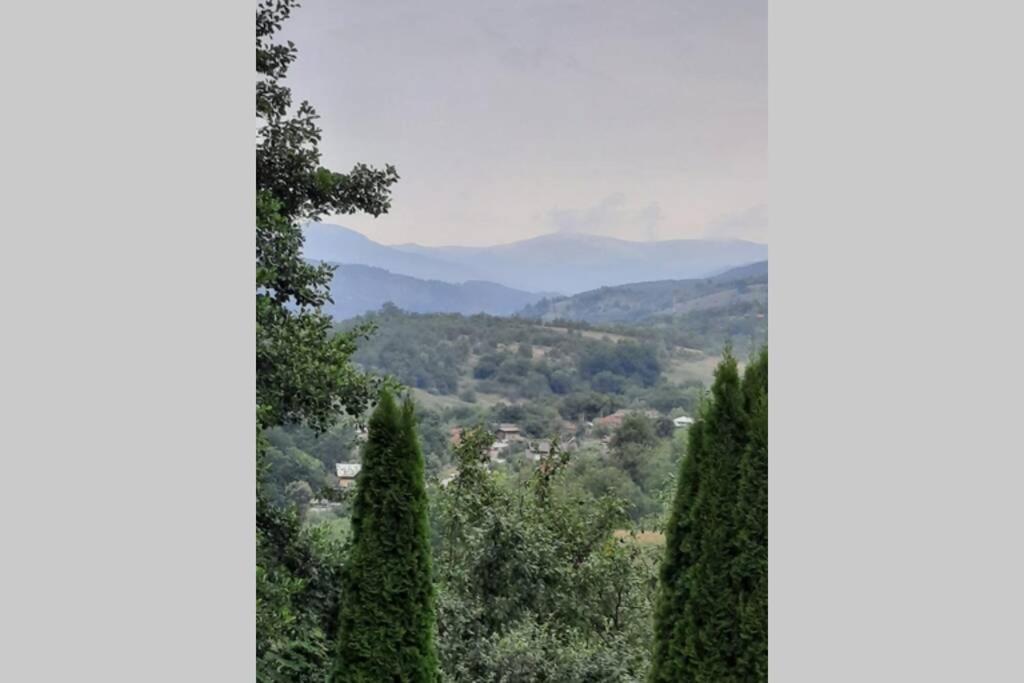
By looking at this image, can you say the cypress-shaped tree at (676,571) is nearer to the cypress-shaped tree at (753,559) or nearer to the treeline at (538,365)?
the cypress-shaped tree at (753,559)

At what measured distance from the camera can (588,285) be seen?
7641 millimetres

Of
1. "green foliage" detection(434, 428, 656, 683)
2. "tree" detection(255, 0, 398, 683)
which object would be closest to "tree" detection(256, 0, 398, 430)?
"tree" detection(255, 0, 398, 683)

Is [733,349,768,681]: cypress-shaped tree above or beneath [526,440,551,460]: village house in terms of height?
beneath

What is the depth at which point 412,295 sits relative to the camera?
7410mm

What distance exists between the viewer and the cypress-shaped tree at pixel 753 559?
5988 millimetres

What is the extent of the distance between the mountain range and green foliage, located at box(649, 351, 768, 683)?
1.40 m

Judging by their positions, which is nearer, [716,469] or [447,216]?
[716,469]

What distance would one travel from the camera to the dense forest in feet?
20.1

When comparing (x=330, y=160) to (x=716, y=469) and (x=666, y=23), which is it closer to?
(x=666, y=23)

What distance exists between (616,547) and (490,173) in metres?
3.20

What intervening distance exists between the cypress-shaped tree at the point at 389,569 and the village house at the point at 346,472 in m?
0.51

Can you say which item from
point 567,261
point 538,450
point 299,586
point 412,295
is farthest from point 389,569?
point 567,261

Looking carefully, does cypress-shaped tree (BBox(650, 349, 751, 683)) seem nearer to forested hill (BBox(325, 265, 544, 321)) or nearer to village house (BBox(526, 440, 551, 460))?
village house (BBox(526, 440, 551, 460))
